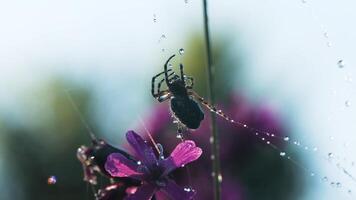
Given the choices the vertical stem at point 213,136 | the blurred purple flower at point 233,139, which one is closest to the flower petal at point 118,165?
the vertical stem at point 213,136

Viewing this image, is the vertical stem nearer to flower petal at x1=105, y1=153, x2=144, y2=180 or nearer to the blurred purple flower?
flower petal at x1=105, y1=153, x2=144, y2=180

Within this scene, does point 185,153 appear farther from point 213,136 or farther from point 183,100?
point 183,100

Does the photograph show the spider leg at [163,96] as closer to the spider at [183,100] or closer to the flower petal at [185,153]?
the spider at [183,100]

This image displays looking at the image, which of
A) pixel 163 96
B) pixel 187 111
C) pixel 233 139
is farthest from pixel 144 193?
pixel 233 139

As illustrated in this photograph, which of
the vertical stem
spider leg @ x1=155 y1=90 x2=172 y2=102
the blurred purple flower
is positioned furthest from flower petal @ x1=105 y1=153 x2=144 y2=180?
the blurred purple flower

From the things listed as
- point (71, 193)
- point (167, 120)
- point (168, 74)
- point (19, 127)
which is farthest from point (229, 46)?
point (168, 74)

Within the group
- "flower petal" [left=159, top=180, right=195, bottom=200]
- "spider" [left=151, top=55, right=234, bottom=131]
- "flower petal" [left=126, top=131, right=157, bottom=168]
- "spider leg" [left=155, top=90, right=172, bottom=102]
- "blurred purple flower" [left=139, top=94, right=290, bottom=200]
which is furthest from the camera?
"blurred purple flower" [left=139, top=94, right=290, bottom=200]
